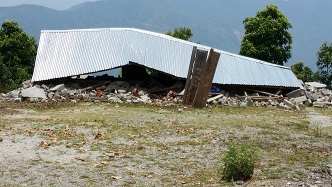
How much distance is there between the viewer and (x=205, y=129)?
16.5m

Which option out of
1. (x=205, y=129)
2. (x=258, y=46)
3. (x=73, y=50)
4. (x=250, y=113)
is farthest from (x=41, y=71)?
(x=258, y=46)

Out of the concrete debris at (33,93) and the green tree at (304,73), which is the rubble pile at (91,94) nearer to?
the concrete debris at (33,93)

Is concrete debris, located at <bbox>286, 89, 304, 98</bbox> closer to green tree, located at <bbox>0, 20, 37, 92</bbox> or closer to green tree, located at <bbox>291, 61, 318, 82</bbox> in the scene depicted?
green tree, located at <bbox>291, 61, 318, 82</bbox>

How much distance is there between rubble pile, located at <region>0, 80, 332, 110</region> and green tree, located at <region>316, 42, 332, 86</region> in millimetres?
19205

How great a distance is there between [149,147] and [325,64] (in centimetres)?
4063

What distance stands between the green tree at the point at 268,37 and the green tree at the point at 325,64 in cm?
398

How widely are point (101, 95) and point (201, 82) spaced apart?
632 cm

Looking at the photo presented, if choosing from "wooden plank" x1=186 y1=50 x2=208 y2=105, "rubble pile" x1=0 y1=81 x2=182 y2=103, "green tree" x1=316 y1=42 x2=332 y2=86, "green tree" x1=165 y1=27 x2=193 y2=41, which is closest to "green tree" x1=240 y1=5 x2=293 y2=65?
"green tree" x1=316 y1=42 x2=332 y2=86

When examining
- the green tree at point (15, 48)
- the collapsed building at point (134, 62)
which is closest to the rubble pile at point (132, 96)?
the collapsed building at point (134, 62)

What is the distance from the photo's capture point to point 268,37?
153 feet

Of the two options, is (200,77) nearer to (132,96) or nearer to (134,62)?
(132,96)

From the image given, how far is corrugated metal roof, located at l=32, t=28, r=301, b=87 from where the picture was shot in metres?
28.7

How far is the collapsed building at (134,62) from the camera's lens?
93.7ft

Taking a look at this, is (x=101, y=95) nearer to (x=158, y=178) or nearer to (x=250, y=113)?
(x=250, y=113)
